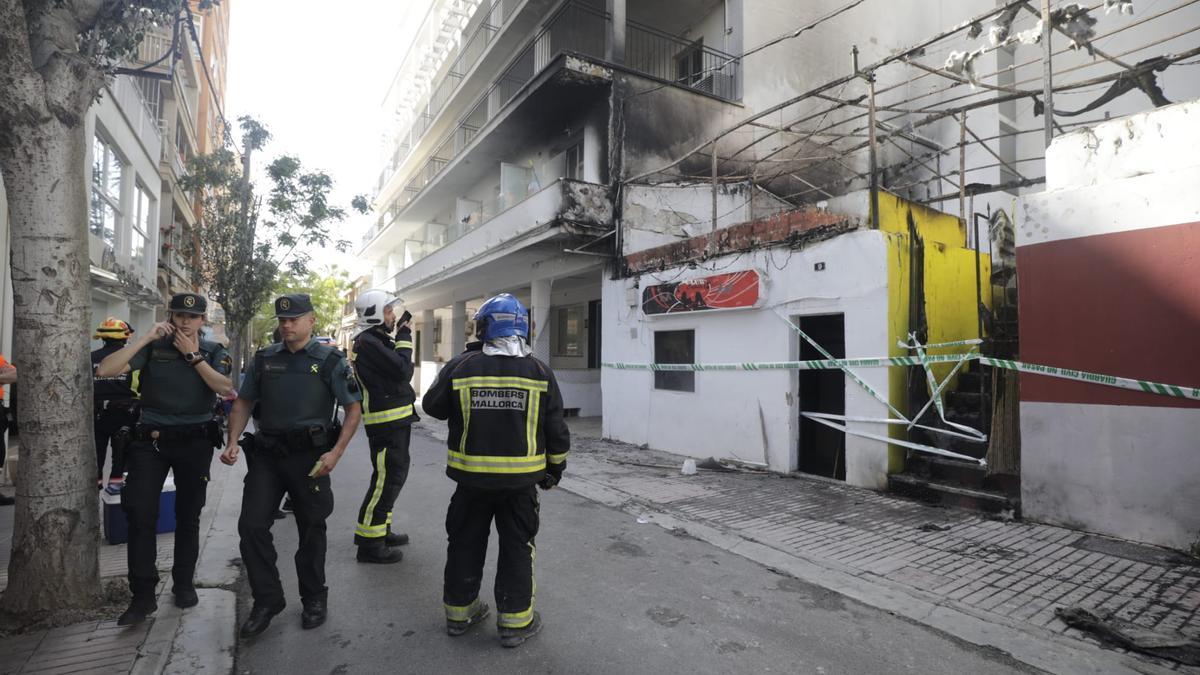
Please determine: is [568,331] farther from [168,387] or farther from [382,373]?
[168,387]

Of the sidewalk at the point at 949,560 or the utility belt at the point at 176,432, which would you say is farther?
the sidewalk at the point at 949,560

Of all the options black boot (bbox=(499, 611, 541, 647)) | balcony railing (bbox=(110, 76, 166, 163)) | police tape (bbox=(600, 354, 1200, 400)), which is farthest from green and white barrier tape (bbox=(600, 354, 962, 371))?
balcony railing (bbox=(110, 76, 166, 163))

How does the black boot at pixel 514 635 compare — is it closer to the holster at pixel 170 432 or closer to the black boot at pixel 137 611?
the black boot at pixel 137 611

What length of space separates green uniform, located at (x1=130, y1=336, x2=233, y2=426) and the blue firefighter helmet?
1653 millimetres

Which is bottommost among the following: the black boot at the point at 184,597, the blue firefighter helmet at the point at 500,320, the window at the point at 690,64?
the black boot at the point at 184,597

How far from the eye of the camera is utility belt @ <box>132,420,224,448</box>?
10.9ft

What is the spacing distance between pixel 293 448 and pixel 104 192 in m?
12.8

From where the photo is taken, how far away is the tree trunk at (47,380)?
3.22 m

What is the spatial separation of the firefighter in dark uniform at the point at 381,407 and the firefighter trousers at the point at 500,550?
139 centimetres

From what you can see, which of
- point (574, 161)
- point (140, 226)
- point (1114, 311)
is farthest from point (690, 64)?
point (140, 226)

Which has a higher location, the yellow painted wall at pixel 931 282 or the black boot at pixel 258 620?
the yellow painted wall at pixel 931 282

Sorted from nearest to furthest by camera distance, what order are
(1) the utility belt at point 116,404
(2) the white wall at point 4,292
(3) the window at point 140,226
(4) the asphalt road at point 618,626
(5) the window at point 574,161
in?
(4) the asphalt road at point 618,626 < (1) the utility belt at point 116,404 < (2) the white wall at point 4,292 < (5) the window at point 574,161 < (3) the window at point 140,226

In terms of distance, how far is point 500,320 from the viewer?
3193mm

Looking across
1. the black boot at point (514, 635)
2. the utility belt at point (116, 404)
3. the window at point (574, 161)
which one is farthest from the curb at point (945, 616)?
the window at point (574, 161)
